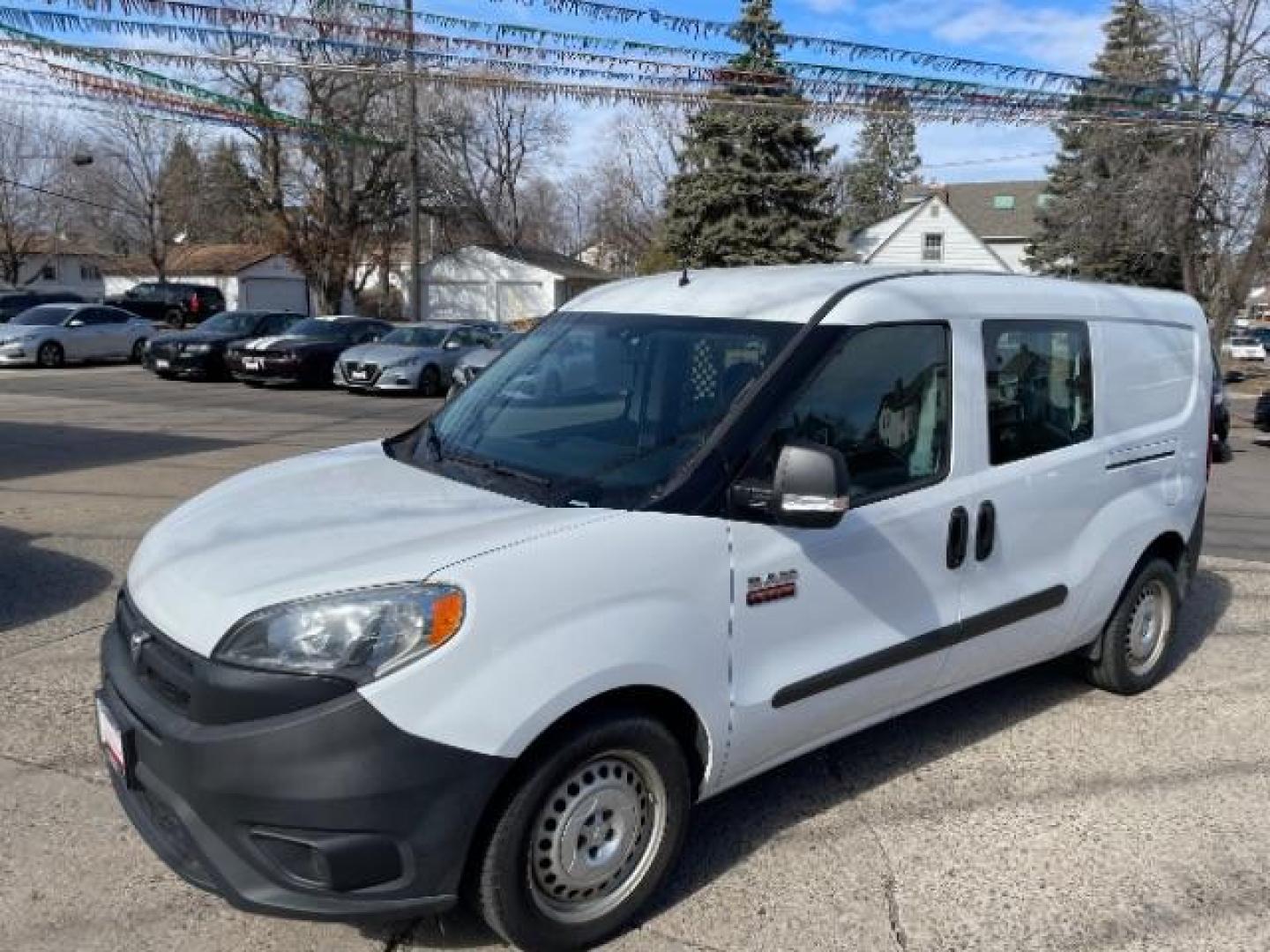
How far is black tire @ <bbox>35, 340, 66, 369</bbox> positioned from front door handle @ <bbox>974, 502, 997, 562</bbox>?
77.3 ft

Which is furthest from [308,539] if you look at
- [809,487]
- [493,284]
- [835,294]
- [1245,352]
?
[493,284]

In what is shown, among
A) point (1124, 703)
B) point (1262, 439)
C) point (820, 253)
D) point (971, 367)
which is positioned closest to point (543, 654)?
point (971, 367)

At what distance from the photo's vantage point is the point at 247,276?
187ft

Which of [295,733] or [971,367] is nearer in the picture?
[295,733]

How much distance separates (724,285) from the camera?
12.2 feet

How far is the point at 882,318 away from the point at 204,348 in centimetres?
1932

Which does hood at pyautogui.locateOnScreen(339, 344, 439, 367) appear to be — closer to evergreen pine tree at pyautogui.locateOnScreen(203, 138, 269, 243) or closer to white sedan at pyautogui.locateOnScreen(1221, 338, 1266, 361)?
evergreen pine tree at pyautogui.locateOnScreen(203, 138, 269, 243)

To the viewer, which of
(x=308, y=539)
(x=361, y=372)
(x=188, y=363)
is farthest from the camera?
(x=188, y=363)

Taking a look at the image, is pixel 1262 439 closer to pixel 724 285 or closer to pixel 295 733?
pixel 724 285

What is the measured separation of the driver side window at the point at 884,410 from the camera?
130 inches

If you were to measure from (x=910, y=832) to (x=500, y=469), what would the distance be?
182 centimetres

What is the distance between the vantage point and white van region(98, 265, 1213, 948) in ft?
8.08

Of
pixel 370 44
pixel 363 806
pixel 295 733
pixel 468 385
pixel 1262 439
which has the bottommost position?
pixel 1262 439

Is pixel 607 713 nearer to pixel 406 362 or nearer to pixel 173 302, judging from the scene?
pixel 406 362
